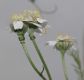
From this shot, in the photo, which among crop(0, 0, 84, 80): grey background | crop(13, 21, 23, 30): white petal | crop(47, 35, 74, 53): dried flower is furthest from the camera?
crop(0, 0, 84, 80): grey background

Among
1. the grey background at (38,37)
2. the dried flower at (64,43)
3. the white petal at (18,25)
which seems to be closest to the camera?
the white petal at (18,25)

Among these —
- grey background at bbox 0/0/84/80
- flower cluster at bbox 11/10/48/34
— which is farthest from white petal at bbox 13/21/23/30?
grey background at bbox 0/0/84/80

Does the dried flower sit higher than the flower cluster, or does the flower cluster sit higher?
the flower cluster

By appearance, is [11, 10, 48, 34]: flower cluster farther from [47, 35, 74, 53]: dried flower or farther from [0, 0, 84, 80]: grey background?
[0, 0, 84, 80]: grey background

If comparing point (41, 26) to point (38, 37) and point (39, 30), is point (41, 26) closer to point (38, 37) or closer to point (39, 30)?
point (39, 30)

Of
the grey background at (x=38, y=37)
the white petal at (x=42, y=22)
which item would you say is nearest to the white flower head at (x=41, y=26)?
the white petal at (x=42, y=22)

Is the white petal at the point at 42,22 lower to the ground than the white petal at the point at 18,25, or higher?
lower

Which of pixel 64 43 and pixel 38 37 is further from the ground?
pixel 64 43

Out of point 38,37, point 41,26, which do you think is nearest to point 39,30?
point 41,26

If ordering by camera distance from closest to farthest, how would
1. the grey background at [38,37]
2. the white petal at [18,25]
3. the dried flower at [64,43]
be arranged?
the white petal at [18,25]
the dried flower at [64,43]
the grey background at [38,37]

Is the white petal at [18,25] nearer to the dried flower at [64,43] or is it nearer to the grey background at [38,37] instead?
the dried flower at [64,43]
